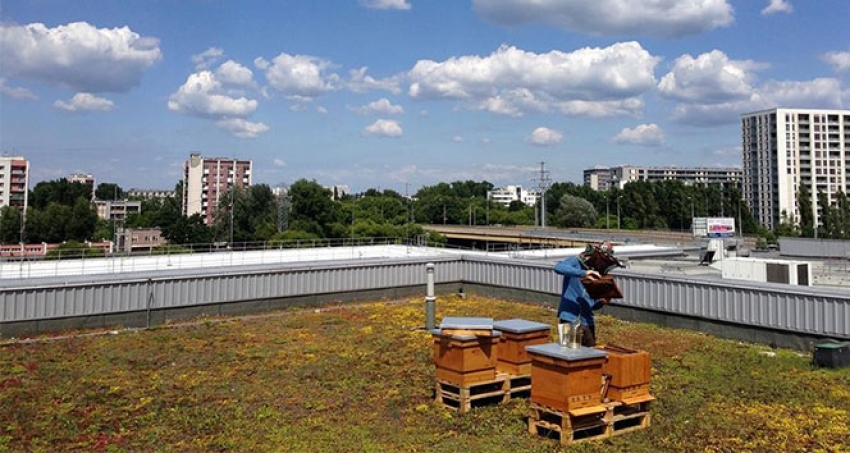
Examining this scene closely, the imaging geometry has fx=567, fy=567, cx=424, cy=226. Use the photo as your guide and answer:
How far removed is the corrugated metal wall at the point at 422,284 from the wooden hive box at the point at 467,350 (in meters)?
9.51

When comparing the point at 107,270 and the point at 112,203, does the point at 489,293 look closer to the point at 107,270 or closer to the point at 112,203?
the point at 107,270

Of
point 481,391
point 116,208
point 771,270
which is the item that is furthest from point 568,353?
point 116,208

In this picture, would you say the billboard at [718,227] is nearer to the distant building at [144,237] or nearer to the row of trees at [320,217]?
the row of trees at [320,217]

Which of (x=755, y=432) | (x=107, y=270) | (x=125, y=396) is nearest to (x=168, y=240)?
(x=107, y=270)

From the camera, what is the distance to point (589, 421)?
→ 7.93 meters

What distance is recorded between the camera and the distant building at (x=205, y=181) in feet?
475

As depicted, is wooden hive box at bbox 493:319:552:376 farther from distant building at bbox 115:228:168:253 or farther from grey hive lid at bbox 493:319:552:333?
distant building at bbox 115:228:168:253

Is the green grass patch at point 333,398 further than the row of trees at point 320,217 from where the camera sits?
No

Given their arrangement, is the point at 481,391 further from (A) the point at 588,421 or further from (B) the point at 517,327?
(A) the point at 588,421

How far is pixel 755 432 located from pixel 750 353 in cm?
627

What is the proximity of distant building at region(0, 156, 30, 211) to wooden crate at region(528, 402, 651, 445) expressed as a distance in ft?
490

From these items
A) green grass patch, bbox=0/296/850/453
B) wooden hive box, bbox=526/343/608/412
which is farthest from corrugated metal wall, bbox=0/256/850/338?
wooden hive box, bbox=526/343/608/412

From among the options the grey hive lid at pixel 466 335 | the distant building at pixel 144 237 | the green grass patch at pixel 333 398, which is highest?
the distant building at pixel 144 237

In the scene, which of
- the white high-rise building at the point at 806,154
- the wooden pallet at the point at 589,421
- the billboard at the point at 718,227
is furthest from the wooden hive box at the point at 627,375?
the white high-rise building at the point at 806,154
